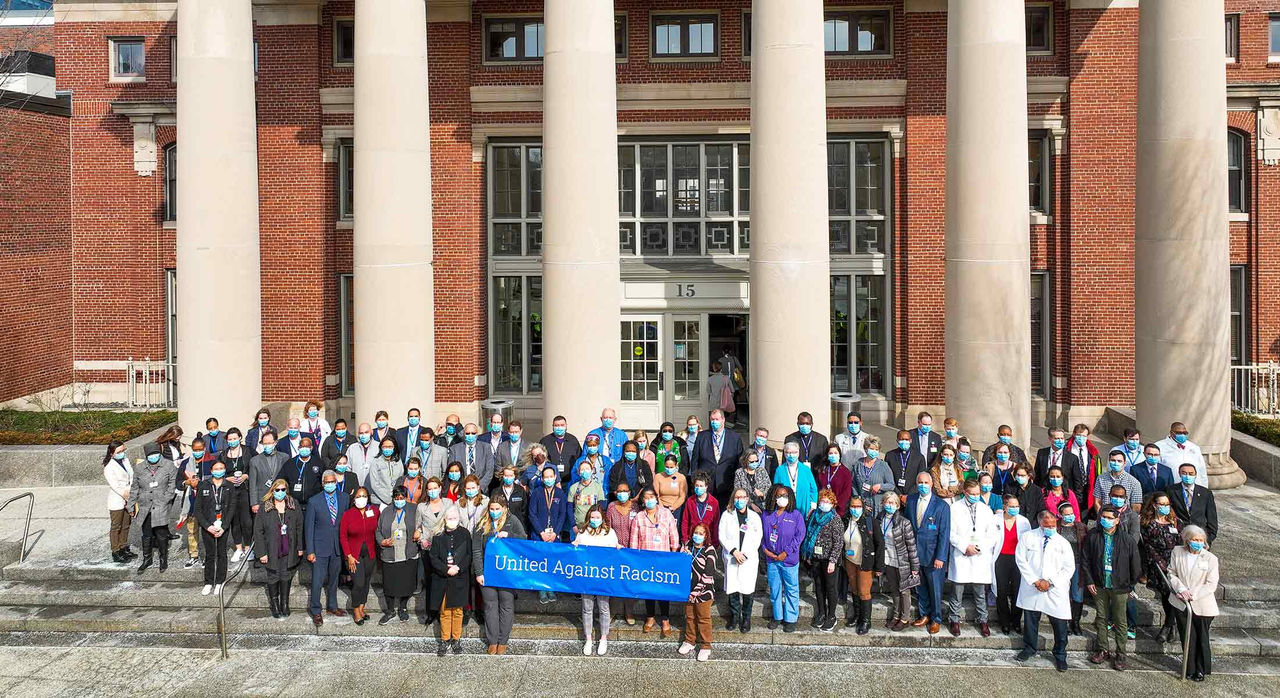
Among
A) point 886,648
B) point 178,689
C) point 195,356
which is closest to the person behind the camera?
point 178,689

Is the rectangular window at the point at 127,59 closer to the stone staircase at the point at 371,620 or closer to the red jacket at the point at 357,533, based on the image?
the stone staircase at the point at 371,620

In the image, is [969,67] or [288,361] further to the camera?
[288,361]

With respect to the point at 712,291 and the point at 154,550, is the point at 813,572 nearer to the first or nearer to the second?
the point at 154,550

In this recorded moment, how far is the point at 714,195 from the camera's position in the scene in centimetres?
2508

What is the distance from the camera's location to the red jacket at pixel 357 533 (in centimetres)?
1358

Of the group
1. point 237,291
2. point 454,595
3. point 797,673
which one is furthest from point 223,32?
point 797,673

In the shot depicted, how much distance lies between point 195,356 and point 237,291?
1255 millimetres

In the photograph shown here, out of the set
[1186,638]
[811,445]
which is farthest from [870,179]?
[1186,638]

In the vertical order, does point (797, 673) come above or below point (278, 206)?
below

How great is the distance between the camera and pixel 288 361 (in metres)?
24.9

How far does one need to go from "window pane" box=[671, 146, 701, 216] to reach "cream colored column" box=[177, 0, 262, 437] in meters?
9.43

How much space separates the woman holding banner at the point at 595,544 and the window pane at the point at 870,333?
12859 mm

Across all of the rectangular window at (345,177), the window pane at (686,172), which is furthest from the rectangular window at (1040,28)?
the rectangular window at (345,177)

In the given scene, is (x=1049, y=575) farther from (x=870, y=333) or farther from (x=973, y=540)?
(x=870, y=333)
